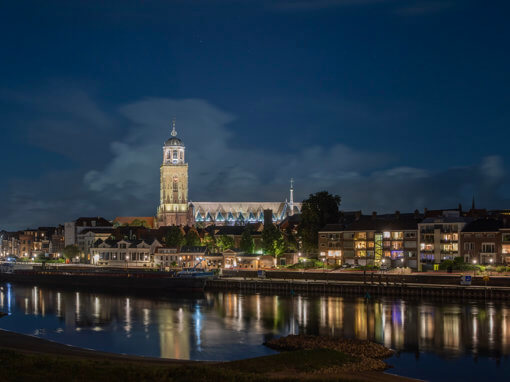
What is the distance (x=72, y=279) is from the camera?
10212 centimetres

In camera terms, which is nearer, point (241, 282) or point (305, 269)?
point (241, 282)

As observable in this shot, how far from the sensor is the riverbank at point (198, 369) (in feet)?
96.8

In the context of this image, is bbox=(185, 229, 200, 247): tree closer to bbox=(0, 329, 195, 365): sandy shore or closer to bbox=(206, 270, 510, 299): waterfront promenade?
bbox=(206, 270, 510, 299): waterfront promenade

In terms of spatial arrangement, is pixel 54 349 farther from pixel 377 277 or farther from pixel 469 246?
pixel 469 246

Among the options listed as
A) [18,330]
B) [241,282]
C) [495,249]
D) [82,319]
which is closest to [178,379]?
[18,330]

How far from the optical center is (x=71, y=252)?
14450cm

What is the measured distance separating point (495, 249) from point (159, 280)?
46.3 meters

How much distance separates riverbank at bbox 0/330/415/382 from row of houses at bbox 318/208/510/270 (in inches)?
2126

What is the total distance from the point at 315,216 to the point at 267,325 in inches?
2135

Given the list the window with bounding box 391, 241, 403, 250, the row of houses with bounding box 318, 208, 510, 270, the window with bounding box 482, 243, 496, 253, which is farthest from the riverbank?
the window with bounding box 391, 241, 403, 250

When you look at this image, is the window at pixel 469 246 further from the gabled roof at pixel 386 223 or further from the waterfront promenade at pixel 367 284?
the waterfront promenade at pixel 367 284

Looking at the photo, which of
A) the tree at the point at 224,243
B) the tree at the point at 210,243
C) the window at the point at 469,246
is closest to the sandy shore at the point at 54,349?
the window at the point at 469,246

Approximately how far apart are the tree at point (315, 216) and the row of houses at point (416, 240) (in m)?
2.37

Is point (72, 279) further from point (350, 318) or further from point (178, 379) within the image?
point (178, 379)
